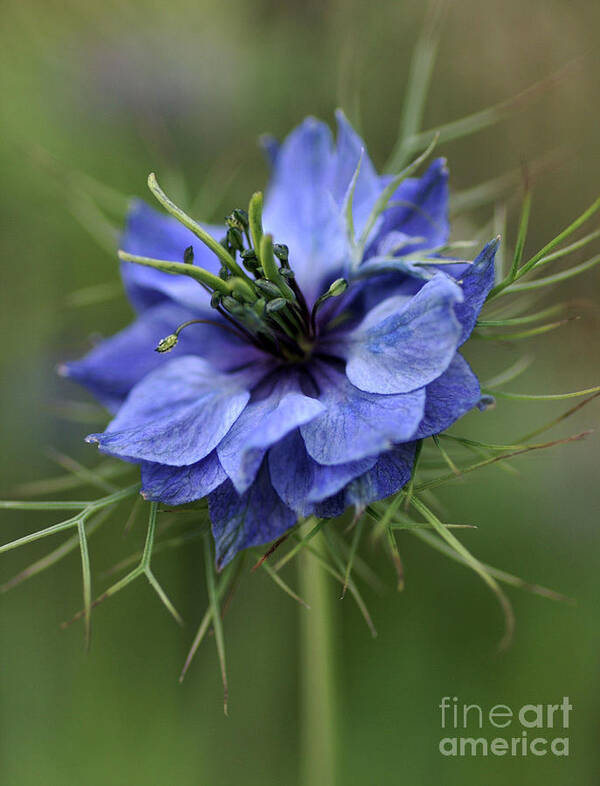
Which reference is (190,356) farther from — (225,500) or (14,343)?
(14,343)

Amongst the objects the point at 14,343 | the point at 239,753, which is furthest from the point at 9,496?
the point at 239,753

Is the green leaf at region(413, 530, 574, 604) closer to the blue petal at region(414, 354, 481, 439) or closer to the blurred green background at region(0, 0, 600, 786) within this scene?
the blue petal at region(414, 354, 481, 439)

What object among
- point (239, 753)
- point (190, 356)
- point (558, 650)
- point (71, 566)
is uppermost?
point (190, 356)

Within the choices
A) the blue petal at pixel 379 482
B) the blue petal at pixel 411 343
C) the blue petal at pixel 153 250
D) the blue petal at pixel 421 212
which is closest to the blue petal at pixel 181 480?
the blue petal at pixel 379 482

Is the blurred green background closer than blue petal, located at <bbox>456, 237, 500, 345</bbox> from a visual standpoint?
No

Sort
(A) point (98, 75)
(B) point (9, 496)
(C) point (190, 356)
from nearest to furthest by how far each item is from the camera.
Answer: (C) point (190, 356) < (B) point (9, 496) < (A) point (98, 75)

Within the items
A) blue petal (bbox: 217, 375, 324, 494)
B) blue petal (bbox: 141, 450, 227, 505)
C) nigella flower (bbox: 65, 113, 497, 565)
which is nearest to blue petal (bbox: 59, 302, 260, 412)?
nigella flower (bbox: 65, 113, 497, 565)
